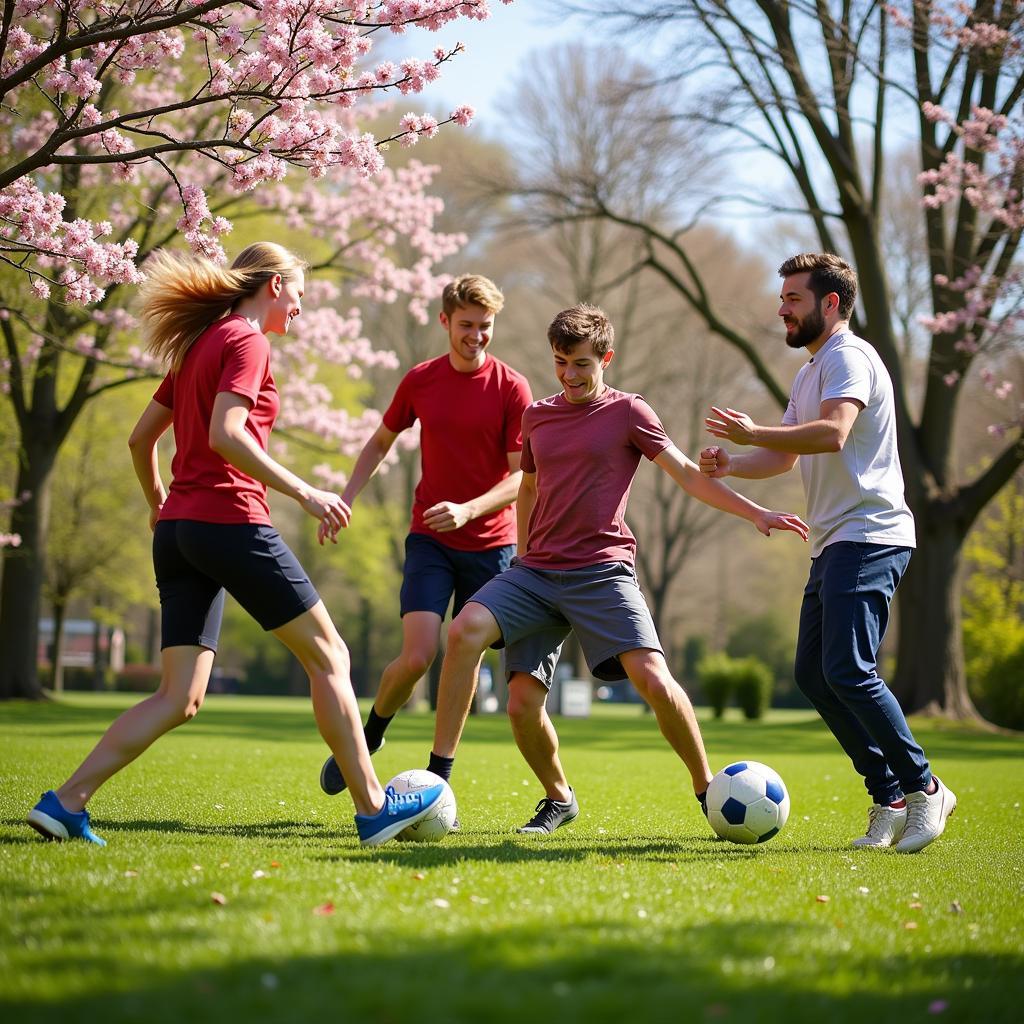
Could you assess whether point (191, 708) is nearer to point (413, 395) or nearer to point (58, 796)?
point (58, 796)

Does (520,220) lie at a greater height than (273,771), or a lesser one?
greater

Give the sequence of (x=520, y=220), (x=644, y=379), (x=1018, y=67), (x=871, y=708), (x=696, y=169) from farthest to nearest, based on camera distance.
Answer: (x=644, y=379)
(x=696, y=169)
(x=520, y=220)
(x=1018, y=67)
(x=871, y=708)

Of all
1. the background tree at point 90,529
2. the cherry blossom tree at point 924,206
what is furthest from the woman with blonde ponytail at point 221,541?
the background tree at point 90,529

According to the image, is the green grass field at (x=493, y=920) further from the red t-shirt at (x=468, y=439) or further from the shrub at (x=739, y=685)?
the shrub at (x=739, y=685)

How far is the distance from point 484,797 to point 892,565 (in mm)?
3184

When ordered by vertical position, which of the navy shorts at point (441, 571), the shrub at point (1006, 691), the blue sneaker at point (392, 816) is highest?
the navy shorts at point (441, 571)

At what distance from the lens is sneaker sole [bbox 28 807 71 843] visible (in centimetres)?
499

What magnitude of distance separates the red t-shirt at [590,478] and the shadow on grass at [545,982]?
2.50 metres

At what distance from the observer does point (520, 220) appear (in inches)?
901

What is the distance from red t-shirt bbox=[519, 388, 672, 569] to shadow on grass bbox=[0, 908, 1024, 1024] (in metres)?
2.50

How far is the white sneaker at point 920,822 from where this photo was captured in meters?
5.91

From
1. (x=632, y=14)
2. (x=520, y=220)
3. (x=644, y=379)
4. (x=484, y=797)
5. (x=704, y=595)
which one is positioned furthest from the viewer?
(x=704, y=595)

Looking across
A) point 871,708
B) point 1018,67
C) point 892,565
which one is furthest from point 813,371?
point 1018,67

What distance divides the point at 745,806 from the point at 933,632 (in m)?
15.1
